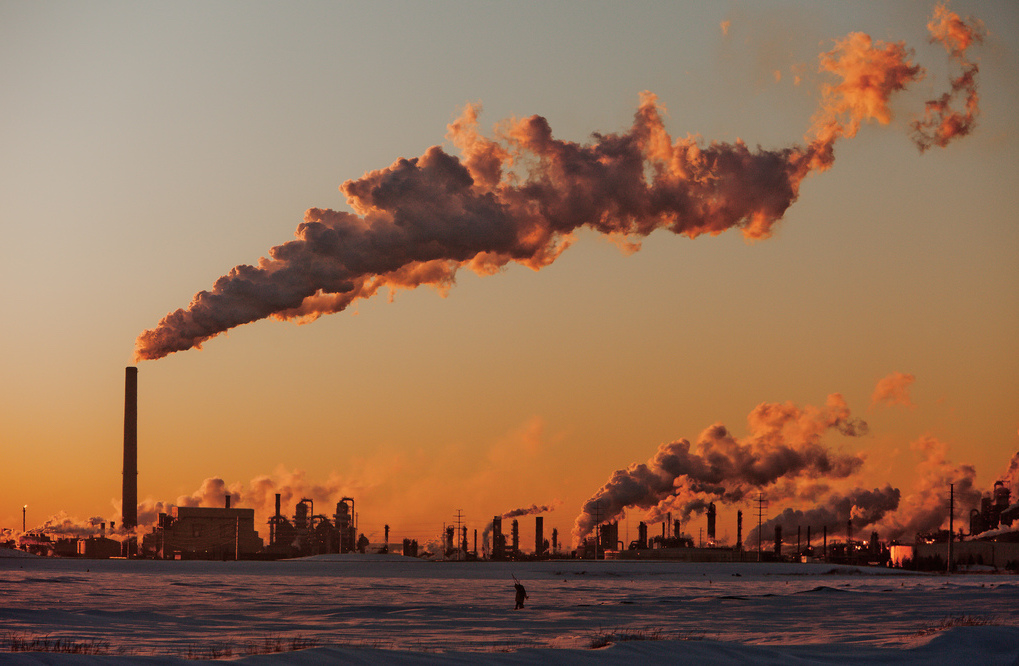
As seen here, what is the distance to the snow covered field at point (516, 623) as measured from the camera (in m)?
37.8

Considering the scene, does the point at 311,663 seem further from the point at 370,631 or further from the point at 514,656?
the point at 370,631

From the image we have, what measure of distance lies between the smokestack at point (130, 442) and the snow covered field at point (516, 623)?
80.2 metres

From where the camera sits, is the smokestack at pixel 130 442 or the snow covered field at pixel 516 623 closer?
the snow covered field at pixel 516 623

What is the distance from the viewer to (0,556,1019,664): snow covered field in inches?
1489

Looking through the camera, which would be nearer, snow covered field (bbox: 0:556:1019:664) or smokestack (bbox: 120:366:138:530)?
snow covered field (bbox: 0:556:1019:664)

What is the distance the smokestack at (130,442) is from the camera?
169m

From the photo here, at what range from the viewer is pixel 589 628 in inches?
2089

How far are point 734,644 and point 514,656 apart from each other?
8423mm

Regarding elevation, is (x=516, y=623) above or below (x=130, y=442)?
below

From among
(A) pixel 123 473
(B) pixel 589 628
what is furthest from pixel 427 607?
(A) pixel 123 473

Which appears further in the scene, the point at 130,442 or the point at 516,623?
the point at 130,442

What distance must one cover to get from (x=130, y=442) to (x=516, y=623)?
A: 13206 cm

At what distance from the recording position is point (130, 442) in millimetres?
174875

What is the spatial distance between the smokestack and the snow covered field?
8016 cm
